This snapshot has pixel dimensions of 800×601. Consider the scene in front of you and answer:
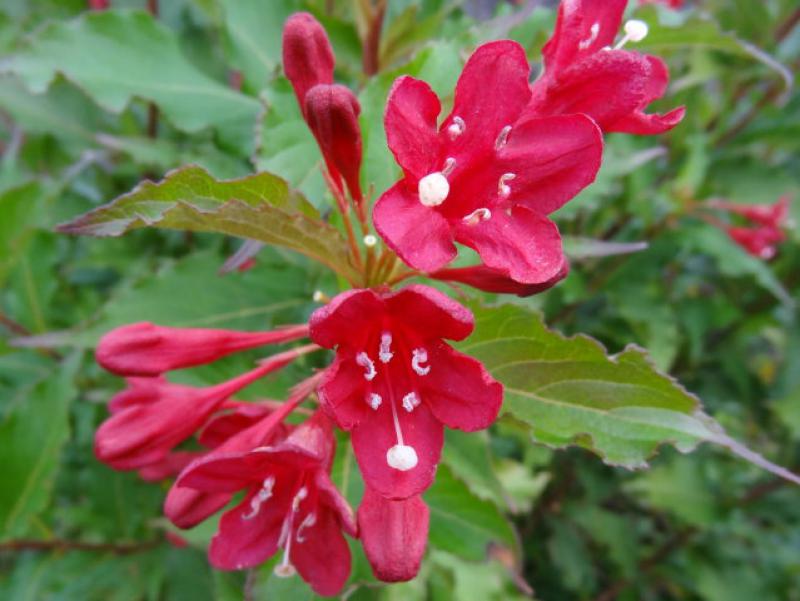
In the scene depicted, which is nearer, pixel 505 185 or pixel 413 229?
pixel 413 229

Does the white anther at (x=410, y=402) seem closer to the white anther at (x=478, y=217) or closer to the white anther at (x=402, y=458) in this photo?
the white anther at (x=402, y=458)

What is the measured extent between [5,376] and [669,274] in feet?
7.33

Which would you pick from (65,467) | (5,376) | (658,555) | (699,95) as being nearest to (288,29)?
(5,376)

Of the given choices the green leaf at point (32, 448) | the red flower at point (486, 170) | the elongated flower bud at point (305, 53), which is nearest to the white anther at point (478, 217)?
the red flower at point (486, 170)

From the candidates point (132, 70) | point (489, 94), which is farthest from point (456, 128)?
point (132, 70)

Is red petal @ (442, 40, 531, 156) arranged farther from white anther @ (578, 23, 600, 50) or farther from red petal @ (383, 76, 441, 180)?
white anther @ (578, 23, 600, 50)

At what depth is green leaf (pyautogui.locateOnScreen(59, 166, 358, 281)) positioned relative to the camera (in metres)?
0.88

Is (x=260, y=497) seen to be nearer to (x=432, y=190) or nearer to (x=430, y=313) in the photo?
(x=430, y=313)

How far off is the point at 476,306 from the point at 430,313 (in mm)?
239

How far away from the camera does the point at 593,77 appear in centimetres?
96

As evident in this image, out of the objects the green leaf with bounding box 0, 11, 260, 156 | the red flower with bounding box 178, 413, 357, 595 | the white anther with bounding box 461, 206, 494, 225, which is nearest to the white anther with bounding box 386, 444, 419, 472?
the red flower with bounding box 178, 413, 357, 595

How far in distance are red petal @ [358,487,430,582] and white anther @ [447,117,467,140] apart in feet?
1.62

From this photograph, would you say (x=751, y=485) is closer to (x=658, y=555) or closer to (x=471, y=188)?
(x=658, y=555)

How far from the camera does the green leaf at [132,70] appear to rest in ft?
5.02
